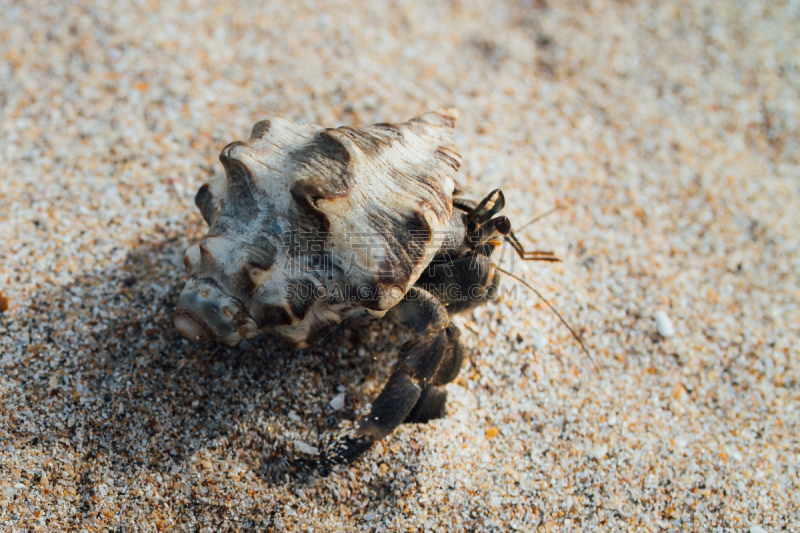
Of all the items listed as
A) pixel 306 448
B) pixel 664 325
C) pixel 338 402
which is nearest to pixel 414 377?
pixel 338 402

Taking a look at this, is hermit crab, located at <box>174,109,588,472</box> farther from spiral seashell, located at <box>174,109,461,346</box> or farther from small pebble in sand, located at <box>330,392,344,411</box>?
small pebble in sand, located at <box>330,392,344,411</box>

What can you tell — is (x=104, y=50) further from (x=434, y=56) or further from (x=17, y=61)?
(x=434, y=56)

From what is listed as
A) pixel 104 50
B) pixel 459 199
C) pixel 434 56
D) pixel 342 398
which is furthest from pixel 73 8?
pixel 342 398

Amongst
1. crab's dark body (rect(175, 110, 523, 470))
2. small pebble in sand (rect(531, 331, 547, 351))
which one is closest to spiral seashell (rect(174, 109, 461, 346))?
crab's dark body (rect(175, 110, 523, 470))

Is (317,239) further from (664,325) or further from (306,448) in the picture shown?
(664,325)

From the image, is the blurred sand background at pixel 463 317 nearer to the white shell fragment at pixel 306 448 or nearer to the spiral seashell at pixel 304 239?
the white shell fragment at pixel 306 448

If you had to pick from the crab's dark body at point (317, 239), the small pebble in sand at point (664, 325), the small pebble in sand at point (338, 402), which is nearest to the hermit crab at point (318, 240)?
the crab's dark body at point (317, 239)
